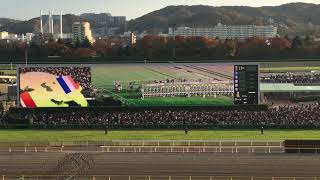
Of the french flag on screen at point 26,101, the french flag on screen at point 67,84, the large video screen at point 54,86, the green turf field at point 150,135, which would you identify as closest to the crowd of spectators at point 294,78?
the green turf field at point 150,135

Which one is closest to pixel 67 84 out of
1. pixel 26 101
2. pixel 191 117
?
pixel 26 101

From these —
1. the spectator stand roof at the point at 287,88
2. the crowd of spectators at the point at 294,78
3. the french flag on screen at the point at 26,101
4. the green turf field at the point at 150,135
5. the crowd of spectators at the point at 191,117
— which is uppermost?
the crowd of spectators at the point at 294,78

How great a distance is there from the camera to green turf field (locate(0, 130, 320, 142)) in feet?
116

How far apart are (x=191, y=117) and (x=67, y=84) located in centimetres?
946

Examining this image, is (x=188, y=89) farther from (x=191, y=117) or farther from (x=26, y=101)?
(x=26, y=101)

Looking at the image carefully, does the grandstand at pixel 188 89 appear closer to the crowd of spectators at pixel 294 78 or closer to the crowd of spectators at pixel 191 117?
the crowd of spectators at pixel 191 117

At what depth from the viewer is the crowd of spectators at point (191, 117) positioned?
4053 centimetres

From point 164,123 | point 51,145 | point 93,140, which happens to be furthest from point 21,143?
point 164,123

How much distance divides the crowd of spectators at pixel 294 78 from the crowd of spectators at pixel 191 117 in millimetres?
2078

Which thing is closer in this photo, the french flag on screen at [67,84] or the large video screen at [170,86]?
the large video screen at [170,86]

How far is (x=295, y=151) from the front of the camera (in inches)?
1176

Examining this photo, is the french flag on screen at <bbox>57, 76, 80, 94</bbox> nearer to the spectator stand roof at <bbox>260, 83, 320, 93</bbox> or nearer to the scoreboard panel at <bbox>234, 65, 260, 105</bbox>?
the scoreboard panel at <bbox>234, 65, 260, 105</bbox>

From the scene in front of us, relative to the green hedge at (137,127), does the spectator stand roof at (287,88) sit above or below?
above

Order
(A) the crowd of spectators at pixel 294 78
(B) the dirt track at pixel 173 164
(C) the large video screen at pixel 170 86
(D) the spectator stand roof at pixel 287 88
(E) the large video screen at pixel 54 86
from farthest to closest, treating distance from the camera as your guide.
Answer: (A) the crowd of spectators at pixel 294 78 → (D) the spectator stand roof at pixel 287 88 → (E) the large video screen at pixel 54 86 → (C) the large video screen at pixel 170 86 → (B) the dirt track at pixel 173 164
